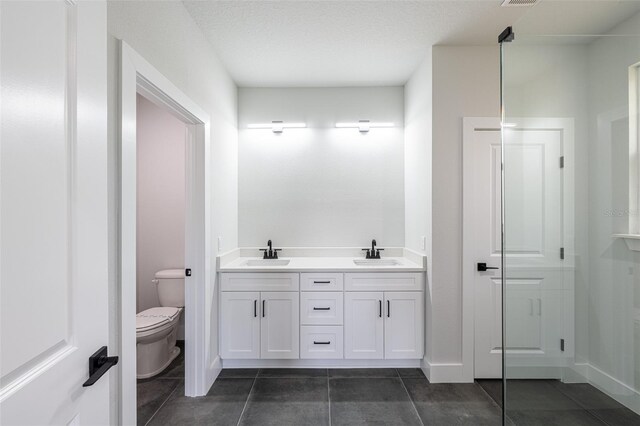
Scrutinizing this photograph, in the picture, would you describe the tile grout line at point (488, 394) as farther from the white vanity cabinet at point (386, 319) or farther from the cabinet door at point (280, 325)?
the cabinet door at point (280, 325)

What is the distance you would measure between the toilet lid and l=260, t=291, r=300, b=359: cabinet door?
79 centimetres

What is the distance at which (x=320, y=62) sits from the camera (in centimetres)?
254

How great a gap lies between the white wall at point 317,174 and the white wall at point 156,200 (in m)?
0.64

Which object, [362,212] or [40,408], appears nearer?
[40,408]

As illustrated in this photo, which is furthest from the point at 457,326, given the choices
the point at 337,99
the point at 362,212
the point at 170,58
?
the point at 170,58

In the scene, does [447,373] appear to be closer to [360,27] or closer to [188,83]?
[360,27]

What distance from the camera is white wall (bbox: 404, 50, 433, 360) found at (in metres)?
2.39

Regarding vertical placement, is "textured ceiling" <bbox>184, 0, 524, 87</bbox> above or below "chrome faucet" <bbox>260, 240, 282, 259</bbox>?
above

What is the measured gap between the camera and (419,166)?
8.59 feet

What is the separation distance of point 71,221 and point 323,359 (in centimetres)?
230

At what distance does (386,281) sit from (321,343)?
2.54ft

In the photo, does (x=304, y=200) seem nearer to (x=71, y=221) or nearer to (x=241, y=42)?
(x=241, y=42)

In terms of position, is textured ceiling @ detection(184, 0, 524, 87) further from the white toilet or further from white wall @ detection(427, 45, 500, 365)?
the white toilet

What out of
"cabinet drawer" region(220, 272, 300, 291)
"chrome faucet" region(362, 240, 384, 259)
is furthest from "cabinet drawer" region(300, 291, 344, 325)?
"chrome faucet" region(362, 240, 384, 259)
